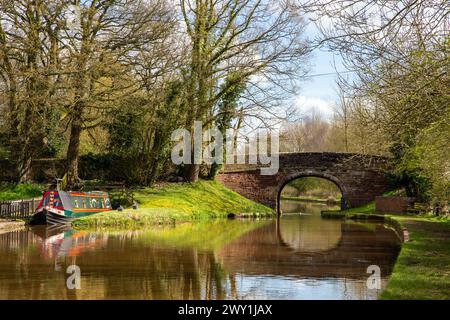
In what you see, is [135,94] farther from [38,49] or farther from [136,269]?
[136,269]

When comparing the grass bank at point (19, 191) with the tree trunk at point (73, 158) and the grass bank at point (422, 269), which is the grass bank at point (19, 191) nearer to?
the tree trunk at point (73, 158)

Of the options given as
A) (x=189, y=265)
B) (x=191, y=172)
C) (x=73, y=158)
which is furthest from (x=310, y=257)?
(x=191, y=172)

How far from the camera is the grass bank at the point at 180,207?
1966 cm

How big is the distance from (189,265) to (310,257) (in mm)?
2743

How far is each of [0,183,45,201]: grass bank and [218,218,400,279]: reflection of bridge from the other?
9.93 m

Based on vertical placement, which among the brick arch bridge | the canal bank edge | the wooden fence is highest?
the brick arch bridge

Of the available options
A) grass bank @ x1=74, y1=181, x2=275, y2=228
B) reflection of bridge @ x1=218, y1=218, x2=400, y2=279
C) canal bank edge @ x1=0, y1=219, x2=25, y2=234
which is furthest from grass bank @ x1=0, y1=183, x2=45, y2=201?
reflection of bridge @ x1=218, y1=218, x2=400, y2=279

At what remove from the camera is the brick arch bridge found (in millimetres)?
32000

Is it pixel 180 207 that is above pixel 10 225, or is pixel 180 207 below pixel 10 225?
above

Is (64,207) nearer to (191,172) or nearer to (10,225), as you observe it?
(10,225)

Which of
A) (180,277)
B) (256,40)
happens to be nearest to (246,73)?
(256,40)

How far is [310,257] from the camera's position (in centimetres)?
1219

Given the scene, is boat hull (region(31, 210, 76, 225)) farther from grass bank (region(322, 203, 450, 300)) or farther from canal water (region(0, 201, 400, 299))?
grass bank (region(322, 203, 450, 300))

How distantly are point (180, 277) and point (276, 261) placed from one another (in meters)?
2.75
